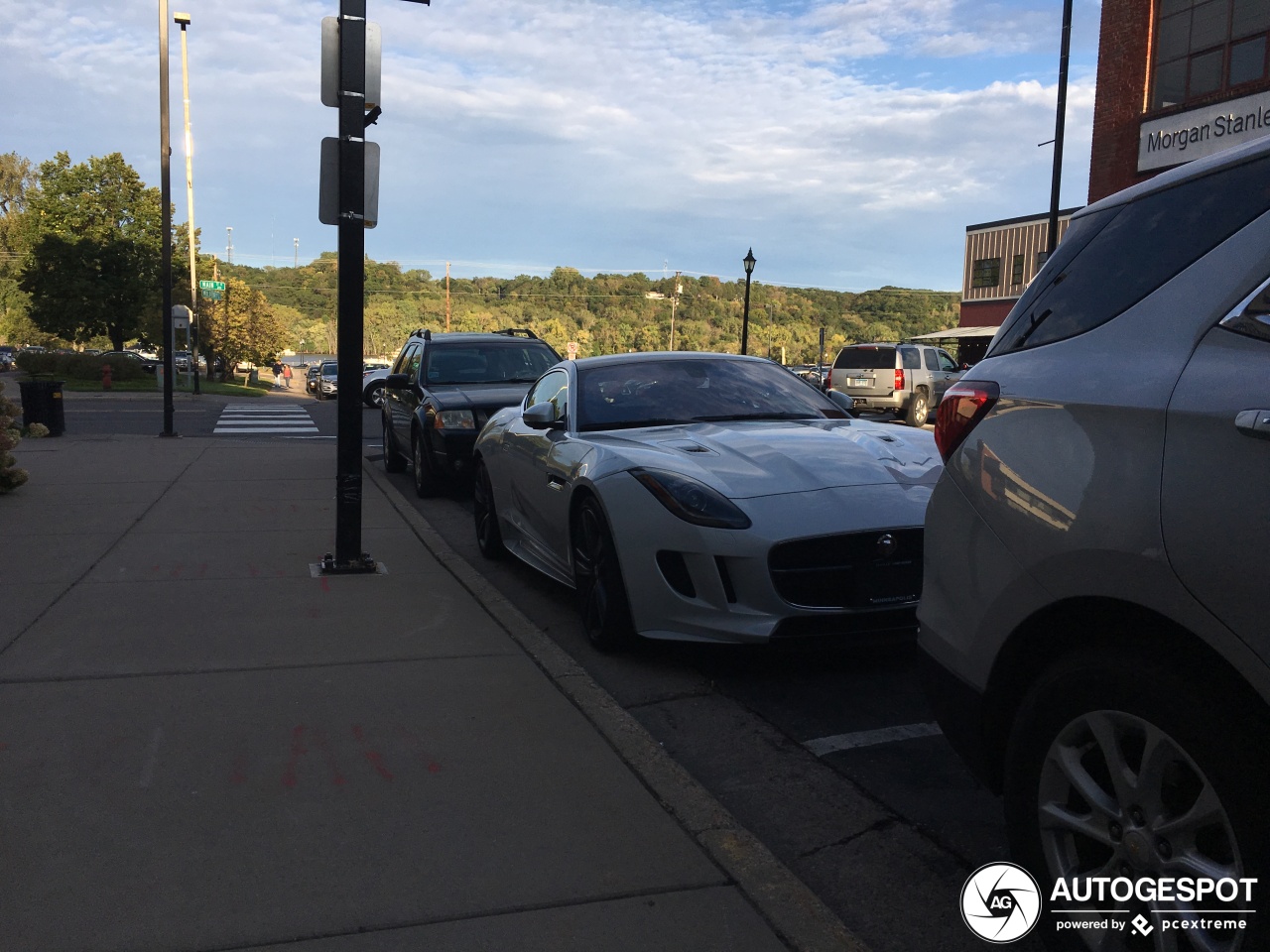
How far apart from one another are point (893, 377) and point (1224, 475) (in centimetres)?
2462

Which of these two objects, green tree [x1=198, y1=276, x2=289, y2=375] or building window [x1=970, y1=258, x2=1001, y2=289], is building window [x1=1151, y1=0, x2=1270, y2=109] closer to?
building window [x1=970, y1=258, x2=1001, y2=289]

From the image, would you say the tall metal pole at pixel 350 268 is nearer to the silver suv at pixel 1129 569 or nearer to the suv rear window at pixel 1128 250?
the suv rear window at pixel 1128 250

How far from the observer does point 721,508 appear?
4766 mm

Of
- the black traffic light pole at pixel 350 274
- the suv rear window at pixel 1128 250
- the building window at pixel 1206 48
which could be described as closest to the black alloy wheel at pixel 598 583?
the black traffic light pole at pixel 350 274

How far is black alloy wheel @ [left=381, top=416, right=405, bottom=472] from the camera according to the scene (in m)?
13.1

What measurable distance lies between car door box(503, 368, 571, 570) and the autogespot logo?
3273mm

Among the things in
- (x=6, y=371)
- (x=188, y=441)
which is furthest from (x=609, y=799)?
(x=6, y=371)

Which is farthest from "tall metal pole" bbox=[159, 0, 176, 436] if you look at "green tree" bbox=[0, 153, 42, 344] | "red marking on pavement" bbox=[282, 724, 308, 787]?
"green tree" bbox=[0, 153, 42, 344]

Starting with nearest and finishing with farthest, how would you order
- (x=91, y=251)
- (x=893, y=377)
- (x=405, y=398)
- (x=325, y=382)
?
(x=405, y=398)
(x=893, y=377)
(x=325, y=382)
(x=91, y=251)

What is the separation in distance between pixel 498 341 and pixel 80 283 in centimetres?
4323

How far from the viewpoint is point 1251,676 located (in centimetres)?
196

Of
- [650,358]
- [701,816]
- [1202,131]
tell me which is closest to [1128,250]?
[701,816]

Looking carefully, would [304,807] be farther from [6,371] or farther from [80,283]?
[6,371]

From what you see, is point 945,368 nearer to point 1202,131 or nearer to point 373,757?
point 1202,131
